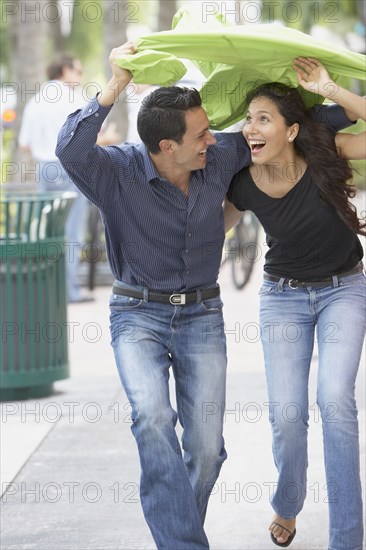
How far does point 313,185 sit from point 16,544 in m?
2.05

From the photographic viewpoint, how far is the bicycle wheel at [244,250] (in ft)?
41.1

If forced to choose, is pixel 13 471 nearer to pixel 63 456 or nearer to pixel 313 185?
pixel 63 456

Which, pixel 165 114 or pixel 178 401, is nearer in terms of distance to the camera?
pixel 165 114

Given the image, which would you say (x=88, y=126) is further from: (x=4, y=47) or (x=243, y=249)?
(x=4, y=47)

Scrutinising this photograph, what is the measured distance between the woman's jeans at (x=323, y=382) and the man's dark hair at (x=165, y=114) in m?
0.77

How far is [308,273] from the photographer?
463 centimetres

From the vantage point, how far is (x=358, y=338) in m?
4.52

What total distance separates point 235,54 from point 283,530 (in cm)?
203

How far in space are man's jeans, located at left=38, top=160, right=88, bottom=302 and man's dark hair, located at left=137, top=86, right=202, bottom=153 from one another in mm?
6809

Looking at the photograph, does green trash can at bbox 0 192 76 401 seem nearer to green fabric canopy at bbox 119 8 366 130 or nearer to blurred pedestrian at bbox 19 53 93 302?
green fabric canopy at bbox 119 8 366 130

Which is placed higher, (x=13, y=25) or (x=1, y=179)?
(x=13, y=25)

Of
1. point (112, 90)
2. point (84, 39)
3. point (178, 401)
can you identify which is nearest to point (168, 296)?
point (178, 401)

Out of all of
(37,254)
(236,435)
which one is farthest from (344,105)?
(37,254)

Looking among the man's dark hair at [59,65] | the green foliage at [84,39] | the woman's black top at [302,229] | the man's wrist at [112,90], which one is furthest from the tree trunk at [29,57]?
the green foliage at [84,39]
